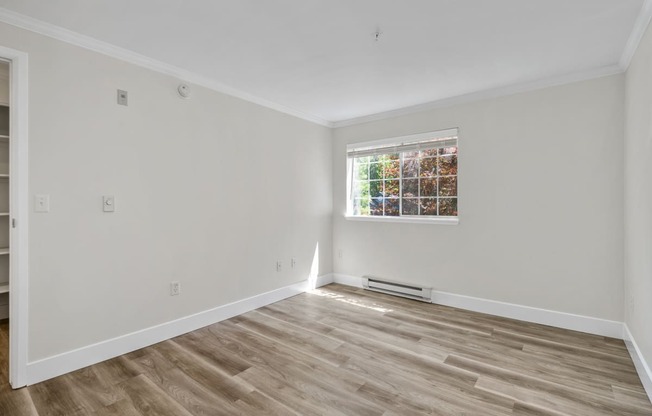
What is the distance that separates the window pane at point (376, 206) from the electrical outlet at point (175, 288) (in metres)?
2.67

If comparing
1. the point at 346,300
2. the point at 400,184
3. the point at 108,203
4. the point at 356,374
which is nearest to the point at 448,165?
the point at 400,184

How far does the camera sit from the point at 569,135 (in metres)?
2.98

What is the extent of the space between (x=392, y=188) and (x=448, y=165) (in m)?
0.81

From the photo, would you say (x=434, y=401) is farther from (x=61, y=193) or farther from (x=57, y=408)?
(x=61, y=193)

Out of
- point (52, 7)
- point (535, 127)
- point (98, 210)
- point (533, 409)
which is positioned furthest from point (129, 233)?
point (535, 127)

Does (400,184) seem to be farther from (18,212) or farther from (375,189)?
(18,212)

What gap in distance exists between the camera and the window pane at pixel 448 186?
377 cm

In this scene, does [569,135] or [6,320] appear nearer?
[569,135]

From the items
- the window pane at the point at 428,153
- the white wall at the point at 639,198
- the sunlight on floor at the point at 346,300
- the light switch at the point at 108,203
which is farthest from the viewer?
the window pane at the point at 428,153

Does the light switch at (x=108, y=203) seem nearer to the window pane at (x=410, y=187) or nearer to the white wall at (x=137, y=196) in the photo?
the white wall at (x=137, y=196)

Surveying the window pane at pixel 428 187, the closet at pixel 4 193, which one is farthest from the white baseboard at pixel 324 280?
the closet at pixel 4 193

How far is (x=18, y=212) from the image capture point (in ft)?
6.80

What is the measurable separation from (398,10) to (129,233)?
8.64 feet

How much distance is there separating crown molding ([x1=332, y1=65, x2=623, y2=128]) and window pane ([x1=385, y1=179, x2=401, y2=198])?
34.3 inches
